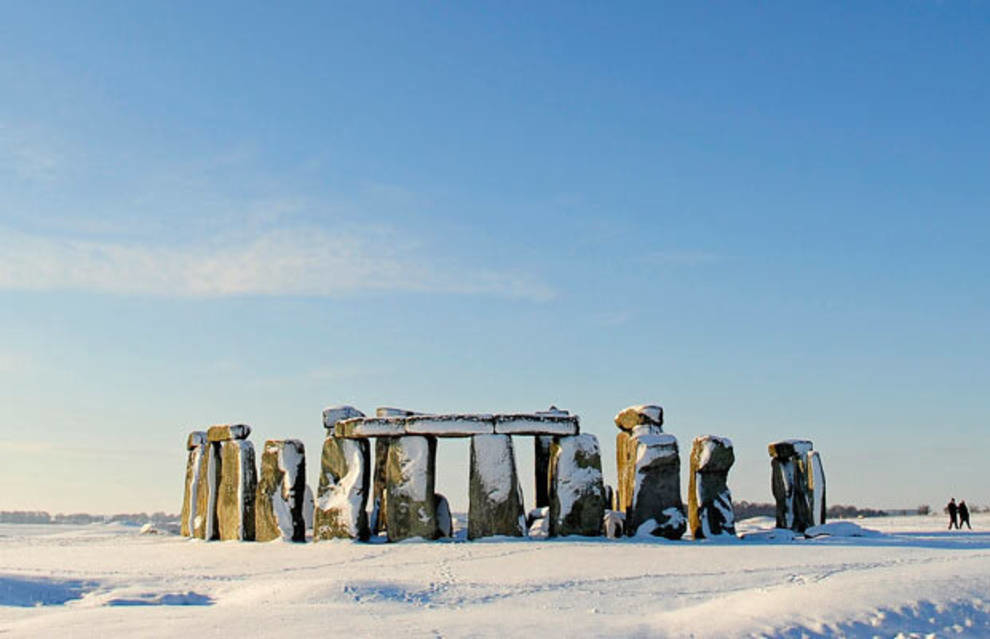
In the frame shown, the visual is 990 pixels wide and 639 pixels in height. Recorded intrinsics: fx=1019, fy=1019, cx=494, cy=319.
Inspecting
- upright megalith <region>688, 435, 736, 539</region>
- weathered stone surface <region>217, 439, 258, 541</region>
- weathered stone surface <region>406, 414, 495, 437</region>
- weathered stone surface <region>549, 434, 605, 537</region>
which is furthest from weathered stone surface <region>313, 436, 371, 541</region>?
upright megalith <region>688, 435, 736, 539</region>

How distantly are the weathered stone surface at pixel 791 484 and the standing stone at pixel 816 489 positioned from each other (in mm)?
71

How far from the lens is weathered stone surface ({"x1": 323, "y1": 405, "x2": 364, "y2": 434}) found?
1772 cm

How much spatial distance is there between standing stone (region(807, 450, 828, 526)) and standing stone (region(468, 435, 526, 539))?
20.8ft

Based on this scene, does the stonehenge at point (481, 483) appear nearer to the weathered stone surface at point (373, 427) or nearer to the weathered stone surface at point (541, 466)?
the weathered stone surface at point (373, 427)

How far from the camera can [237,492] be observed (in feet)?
57.9

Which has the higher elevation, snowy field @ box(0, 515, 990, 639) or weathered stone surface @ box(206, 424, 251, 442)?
weathered stone surface @ box(206, 424, 251, 442)

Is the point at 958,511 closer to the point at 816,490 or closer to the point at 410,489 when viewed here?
the point at 816,490

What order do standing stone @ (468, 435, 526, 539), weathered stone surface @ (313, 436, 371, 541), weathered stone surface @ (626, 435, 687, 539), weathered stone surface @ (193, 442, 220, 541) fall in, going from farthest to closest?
weathered stone surface @ (193, 442, 220, 541) → weathered stone surface @ (313, 436, 371, 541) → weathered stone surface @ (626, 435, 687, 539) → standing stone @ (468, 435, 526, 539)

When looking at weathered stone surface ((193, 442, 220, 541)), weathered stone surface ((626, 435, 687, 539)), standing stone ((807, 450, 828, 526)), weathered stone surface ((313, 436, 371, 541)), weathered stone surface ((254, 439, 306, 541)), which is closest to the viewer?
weathered stone surface ((626, 435, 687, 539))

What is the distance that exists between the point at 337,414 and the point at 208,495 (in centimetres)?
300

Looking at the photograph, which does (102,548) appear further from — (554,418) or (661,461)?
(661,461)

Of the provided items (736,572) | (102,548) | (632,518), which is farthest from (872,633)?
(102,548)

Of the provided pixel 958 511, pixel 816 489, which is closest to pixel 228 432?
pixel 816 489

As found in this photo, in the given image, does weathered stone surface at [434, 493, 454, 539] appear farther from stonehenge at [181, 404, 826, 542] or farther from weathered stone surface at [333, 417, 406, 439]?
weathered stone surface at [333, 417, 406, 439]
